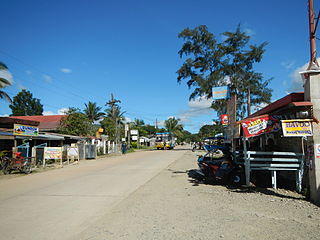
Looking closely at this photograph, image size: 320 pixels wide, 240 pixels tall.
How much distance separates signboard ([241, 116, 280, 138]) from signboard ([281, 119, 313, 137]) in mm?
732

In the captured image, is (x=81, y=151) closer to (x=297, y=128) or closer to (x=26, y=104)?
(x=297, y=128)

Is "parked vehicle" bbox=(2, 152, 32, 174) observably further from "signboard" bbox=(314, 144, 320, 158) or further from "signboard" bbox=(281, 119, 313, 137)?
"signboard" bbox=(314, 144, 320, 158)

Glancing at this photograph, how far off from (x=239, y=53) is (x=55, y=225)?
3097 centimetres

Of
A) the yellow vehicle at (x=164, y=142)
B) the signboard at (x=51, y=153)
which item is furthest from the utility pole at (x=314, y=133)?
the yellow vehicle at (x=164, y=142)

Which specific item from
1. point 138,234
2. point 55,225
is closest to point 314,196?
point 138,234

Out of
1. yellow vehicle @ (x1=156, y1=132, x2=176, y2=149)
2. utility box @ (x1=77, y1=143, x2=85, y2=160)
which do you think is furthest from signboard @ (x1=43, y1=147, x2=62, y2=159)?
yellow vehicle @ (x1=156, y1=132, x2=176, y2=149)

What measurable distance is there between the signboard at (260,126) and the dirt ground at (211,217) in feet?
6.49

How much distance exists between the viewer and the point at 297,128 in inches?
260

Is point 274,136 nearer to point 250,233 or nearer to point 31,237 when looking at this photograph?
point 250,233

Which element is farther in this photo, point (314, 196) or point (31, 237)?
point (314, 196)

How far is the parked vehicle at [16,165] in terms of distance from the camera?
13.3 meters

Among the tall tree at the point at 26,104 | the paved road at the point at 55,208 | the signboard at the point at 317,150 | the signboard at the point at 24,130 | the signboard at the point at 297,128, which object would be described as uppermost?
the tall tree at the point at 26,104

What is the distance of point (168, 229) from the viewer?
4520 mm

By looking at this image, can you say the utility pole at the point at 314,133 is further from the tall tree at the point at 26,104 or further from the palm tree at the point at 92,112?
the tall tree at the point at 26,104
